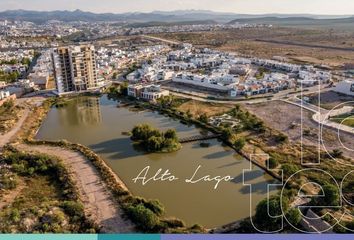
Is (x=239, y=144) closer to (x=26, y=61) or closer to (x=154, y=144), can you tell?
(x=154, y=144)

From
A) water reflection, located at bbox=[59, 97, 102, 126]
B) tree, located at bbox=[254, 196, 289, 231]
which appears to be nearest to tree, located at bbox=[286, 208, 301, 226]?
tree, located at bbox=[254, 196, 289, 231]

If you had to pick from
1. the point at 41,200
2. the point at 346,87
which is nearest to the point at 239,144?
the point at 41,200

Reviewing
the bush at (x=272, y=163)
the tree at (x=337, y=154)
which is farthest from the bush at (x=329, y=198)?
the tree at (x=337, y=154)

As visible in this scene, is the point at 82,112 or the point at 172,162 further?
the point at 82,112

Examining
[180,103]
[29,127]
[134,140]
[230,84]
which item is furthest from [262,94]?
[29,127]

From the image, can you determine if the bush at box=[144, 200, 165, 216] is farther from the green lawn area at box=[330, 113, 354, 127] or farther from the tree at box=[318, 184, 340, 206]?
the green lawn area at box=[330, 113, 354, 127]

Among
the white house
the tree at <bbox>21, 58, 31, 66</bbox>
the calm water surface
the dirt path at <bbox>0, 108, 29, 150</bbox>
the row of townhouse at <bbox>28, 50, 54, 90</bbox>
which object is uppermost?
the tree at <bbox>21, 58, 31, 66</bbox>
